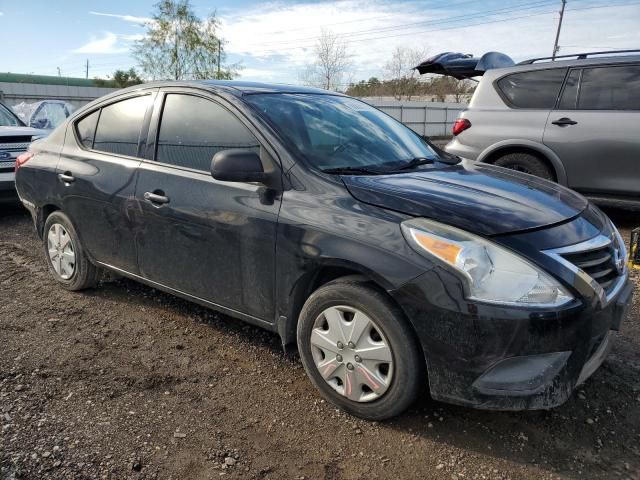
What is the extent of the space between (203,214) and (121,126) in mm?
1210

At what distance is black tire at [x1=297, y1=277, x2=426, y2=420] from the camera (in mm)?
2275

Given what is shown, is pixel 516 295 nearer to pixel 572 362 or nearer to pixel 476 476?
pixel 572 362

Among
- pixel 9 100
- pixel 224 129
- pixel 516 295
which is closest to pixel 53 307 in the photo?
pixel 224 129

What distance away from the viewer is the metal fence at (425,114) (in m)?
24.8

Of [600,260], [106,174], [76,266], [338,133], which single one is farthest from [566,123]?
[76,266]

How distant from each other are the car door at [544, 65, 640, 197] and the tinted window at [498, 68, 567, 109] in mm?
120

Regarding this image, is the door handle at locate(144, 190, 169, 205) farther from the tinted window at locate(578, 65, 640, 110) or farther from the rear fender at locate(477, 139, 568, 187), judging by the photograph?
the tinted window at locate(578, 65, 640, 110)

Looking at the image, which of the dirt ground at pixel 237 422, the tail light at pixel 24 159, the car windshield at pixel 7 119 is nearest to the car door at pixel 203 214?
the dirt ground at pixel 237 422

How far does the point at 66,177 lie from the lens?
153 inches

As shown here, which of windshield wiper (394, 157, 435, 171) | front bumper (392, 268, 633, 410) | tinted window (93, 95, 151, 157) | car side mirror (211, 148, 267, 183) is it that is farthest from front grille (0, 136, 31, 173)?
front bumper (392, 268, 633, 410)

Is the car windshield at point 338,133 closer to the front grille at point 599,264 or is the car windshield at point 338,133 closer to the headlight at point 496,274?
the headlight at point 496,274

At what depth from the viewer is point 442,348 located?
7.19 ft

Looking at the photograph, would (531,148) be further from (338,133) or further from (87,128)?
(87,128)

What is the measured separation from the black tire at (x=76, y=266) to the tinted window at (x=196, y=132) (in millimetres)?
1186
